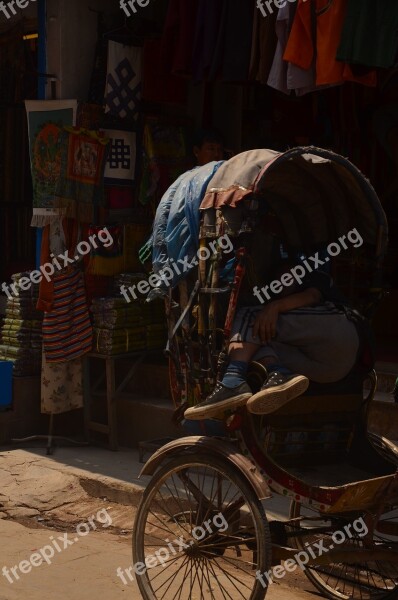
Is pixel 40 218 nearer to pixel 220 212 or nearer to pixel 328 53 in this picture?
pixel 328 53

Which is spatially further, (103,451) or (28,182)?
(28,182)

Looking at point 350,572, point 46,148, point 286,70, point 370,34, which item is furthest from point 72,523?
point 370,34

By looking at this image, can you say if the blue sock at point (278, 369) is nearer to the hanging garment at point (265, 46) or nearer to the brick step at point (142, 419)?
the brick step at point (142, 419)

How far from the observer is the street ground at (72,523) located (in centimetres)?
479

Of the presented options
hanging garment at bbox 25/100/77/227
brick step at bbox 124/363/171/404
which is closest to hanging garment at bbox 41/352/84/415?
brick step at bbox 124/363/171/404

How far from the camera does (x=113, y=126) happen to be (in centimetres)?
780

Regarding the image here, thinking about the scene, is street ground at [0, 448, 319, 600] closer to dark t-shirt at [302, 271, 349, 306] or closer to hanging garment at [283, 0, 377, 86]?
dark t-shirt at [302, 271, 349, 306]

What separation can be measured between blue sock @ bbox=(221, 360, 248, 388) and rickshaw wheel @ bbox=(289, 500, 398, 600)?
664 mm

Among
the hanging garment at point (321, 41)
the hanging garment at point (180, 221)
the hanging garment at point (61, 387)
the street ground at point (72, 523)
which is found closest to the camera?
the hanging garment at point (180, 221)

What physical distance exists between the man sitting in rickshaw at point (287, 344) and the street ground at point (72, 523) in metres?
1.21

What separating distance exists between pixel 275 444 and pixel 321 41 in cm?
330

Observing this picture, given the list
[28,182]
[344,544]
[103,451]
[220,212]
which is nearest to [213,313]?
[220,212]

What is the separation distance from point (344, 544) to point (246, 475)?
0.58m

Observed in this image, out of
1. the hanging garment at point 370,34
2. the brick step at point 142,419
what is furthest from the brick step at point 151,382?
the hanging garment at point 370,34
